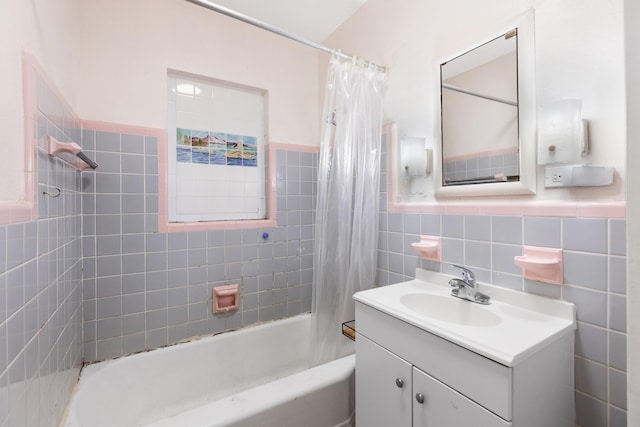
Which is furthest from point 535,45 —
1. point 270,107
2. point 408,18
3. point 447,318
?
point 270,107

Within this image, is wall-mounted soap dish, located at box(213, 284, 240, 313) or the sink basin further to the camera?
wall-mounted soap dish, located at box(213, 284, 240, 313)

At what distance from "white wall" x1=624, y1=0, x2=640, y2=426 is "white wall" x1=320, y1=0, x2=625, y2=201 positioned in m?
0.45

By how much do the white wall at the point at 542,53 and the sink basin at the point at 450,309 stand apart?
1.64 feet

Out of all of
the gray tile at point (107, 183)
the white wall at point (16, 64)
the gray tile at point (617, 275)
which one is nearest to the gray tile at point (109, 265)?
the gray tile at point (107, 183)

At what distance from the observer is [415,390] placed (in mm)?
969

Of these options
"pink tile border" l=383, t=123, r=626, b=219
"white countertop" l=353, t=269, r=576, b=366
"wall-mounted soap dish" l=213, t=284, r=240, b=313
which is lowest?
"wall-mounted soap dish" l=213, t=284, r=240, b=313

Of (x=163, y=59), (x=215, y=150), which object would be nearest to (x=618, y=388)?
(x=215, y=150)

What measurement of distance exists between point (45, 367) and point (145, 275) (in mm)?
750

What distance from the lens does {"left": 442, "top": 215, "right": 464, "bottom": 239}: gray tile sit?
4.32 feet

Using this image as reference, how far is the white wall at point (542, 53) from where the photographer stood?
89cm

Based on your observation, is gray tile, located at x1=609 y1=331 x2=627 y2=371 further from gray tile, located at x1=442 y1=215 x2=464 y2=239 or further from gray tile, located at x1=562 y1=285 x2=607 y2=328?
gray tile, located at x1=442 y1=215 x2=464 y2=239

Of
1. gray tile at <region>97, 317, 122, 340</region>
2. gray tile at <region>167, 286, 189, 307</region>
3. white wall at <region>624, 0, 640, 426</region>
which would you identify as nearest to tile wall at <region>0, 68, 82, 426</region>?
gray tile at <region>97, 317, 122, 340</region>

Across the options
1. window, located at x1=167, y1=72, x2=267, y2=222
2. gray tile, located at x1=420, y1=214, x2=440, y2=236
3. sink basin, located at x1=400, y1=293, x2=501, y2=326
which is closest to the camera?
sink basin, located at x1=400, y1=293, x2=501, y2=326

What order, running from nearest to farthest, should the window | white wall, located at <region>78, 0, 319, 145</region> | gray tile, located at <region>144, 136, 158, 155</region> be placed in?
1. white wall, located at <region>78, 0, 319, 145</region>
2. gray tile, located at <region>144, 136, 158, 155</region>
3. the window
